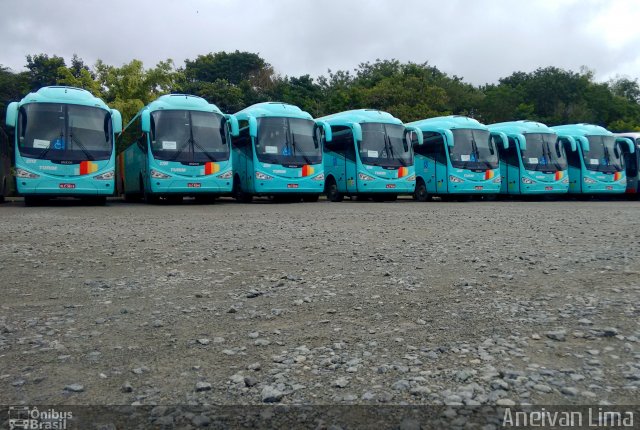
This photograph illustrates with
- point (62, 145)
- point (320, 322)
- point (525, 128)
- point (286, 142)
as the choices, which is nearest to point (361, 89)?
point (525, 128)

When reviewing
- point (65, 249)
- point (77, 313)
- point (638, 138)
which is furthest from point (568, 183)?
point (77, 313)

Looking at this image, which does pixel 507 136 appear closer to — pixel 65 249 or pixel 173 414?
pixel 65 249

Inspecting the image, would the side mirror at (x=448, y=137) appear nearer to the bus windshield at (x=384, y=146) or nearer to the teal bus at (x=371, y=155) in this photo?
the teal bus at (x=371, y=155)

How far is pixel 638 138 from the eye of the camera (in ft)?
82.8

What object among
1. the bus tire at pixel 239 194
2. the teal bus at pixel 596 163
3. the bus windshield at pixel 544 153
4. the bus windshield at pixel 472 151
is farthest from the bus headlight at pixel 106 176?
the teal bus at pixel 596 163

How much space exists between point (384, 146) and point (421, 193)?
362 centimetres

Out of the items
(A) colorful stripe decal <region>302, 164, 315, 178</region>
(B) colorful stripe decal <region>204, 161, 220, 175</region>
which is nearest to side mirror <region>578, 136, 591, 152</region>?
(A) colorful stripe decal <region>302, 164, 315, 178</region>

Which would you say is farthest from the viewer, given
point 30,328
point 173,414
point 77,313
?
point 77,313

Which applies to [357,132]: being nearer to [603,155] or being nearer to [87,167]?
[87,167]

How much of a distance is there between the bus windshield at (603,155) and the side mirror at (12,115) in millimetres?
21221

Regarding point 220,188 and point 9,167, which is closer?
point 220,188

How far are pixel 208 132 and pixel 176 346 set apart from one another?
14009mm

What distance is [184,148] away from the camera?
1639cm

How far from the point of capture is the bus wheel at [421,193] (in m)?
22.2
